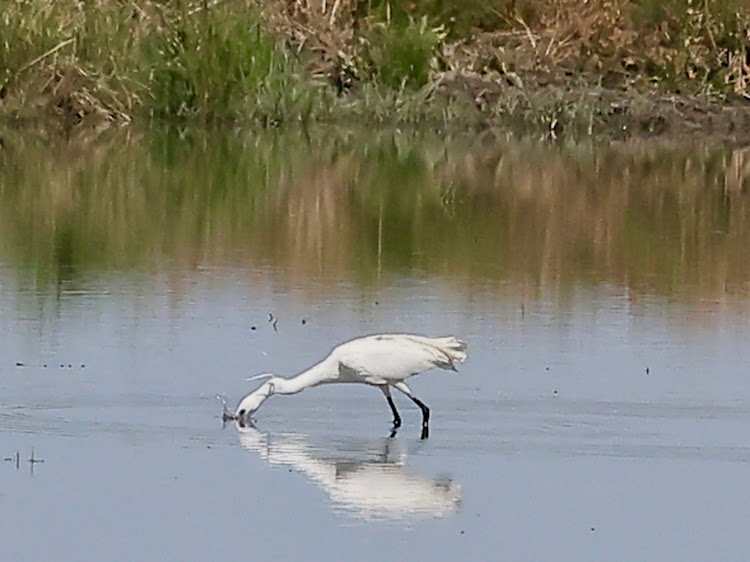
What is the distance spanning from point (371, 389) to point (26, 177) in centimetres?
966

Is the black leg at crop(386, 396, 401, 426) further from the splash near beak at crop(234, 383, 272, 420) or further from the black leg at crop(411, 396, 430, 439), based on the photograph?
the splash near beak at crop(234, 383, 272, 420)

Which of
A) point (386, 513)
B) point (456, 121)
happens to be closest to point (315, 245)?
point (386, 513)

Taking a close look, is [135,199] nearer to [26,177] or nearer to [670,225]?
[26,177]

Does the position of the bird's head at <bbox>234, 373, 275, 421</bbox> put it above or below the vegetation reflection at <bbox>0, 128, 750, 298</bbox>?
above

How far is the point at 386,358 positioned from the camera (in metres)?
8.06

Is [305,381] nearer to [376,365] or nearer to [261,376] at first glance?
[376,365]

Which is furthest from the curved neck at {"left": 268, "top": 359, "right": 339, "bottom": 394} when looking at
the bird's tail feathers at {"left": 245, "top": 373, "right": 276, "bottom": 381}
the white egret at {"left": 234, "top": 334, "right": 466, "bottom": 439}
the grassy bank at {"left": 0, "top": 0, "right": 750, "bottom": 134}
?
the grassy bank at {"left": 0, "top": 0, "right": 750, "bottom": 134}

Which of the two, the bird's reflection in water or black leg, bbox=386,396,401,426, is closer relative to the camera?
the bird's reflection in water

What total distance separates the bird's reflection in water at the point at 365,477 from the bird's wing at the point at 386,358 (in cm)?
26

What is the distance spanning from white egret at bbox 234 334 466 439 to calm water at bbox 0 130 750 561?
0.15m

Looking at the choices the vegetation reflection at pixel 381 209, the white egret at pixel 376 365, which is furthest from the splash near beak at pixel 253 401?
the vegetation reflection at pixel 381 209

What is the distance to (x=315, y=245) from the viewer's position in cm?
1409

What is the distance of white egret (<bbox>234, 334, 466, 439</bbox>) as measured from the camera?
8.05 m

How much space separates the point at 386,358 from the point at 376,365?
0.16 feet
